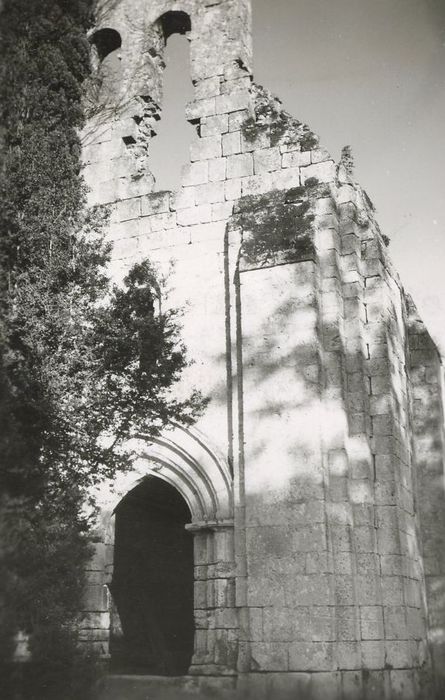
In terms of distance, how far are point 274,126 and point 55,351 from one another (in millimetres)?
3897

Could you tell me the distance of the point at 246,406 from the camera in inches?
326

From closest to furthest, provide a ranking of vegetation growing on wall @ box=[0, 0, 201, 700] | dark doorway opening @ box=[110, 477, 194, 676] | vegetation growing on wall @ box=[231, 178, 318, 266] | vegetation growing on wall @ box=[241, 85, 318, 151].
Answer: vegetation growing on wall @ box=[0, 0, 201, 700]
vegetation growing on wall @ box=[231, 178, 318, 266]
vegetation growing on wall @ box=[241, 85, 318, 151]
dark doorway opening @ box=[110, 477, 194, 676]

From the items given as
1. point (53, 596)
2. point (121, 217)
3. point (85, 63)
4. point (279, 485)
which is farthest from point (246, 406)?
point (85, 63)

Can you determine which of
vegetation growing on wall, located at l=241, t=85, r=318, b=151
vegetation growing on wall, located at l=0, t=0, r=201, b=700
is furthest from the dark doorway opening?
vegetation growing on wall, located at l=241, t=85, r=318, b=151

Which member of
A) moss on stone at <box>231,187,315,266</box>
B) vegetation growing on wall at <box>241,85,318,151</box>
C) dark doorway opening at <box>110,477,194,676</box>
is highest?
vegetation growing on wall at <box>241,85,318,151</box>

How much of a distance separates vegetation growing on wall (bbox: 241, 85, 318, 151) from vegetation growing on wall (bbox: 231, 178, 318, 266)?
0.64 metres

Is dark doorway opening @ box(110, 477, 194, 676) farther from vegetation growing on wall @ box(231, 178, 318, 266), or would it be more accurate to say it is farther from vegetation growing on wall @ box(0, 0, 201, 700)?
vegetation growing on wall @ box(231, 178, 318, 266)

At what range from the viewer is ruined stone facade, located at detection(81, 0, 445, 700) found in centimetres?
756

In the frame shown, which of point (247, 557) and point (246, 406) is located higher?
point (246, 406)

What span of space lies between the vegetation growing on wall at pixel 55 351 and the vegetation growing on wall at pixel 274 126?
7.17 feet

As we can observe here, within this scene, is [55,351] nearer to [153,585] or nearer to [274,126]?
[274,126]

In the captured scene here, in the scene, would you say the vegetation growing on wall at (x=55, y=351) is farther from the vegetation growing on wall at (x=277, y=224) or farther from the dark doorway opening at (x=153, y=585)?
the dark doorway opening at (x=153, y=585)

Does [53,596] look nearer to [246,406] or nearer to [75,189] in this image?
[246,406]

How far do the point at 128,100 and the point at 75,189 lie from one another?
74.6 inches
